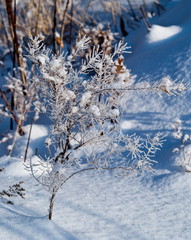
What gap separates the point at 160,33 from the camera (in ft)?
15.8

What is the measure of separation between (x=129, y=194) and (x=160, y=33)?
9.65 feet

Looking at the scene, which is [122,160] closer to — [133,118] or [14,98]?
[133,118]

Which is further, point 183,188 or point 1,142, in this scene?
point 1,142

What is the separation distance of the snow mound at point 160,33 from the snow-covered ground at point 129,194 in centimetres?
49

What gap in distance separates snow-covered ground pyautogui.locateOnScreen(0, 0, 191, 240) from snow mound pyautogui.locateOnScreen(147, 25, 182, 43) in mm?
486

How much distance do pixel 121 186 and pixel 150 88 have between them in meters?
1.17

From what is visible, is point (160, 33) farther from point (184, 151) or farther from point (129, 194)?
point (129, 194)

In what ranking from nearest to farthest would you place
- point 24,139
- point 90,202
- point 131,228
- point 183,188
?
point 131,228 → point 90,202 → point 183,188 → point 24,139

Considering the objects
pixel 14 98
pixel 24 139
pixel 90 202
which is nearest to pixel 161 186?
pixel 90 202

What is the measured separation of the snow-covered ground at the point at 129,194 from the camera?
1.92 metres

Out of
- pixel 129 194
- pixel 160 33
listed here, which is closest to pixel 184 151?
pixel 129 194

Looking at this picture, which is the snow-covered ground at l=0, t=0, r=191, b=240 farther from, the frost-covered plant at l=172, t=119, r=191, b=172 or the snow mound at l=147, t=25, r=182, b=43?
the snow mound at l=147, t=25, r=182, b=43

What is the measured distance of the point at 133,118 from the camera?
11.9 feet

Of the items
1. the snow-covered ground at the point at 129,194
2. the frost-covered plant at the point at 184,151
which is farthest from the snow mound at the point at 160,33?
the frost-covered plant at the point at 184,151
